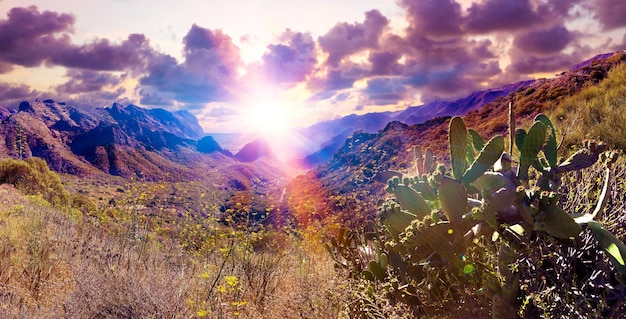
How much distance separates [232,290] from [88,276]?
1319mm

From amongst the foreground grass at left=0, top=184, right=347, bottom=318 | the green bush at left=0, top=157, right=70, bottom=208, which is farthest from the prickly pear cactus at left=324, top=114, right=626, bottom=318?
the green bush at left=0, top=157, right=70, bottom=208

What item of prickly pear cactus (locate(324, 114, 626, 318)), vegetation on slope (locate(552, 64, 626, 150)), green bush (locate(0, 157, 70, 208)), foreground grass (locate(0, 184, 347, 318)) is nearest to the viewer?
prickly pear cactus (locate(324, 114, 626, 318))

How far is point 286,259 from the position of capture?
19.1 feet

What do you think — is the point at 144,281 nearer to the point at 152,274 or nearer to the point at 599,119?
the point at 152,274

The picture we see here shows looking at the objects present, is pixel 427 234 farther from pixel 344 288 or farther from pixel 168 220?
pixel 168 220

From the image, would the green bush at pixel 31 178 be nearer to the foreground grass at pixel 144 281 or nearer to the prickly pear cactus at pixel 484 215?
the foreground grass at pixel 144 281

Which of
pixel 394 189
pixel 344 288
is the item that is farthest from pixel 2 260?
pixel 394 189

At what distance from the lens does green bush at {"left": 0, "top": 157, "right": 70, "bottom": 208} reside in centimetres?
1344

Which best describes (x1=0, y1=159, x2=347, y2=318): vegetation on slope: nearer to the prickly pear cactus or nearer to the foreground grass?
the foreground grass

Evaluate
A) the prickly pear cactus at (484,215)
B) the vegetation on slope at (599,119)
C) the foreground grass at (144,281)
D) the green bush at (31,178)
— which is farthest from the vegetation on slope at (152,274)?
the green bush at (31,178)

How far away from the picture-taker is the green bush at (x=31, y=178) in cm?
1344

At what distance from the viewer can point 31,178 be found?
1410 cm

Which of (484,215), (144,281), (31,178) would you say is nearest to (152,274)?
(144,281)

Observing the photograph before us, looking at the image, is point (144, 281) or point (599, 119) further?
point (599, 119)
